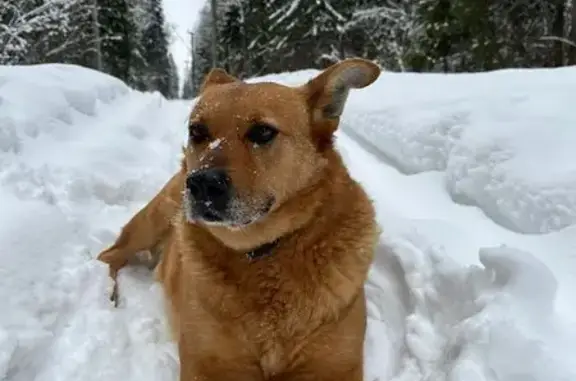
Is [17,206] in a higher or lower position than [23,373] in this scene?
lower

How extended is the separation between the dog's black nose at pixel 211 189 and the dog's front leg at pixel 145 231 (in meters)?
1.40

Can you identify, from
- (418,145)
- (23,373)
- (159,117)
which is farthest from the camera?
(159,117)

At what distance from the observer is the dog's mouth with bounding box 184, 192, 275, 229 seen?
2543 millimetres

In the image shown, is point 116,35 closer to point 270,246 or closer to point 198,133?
point 198,133

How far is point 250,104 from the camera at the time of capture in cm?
284

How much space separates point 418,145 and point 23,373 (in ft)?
14.0

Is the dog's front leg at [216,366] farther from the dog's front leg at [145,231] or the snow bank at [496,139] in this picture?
the snow bank at [496,139]

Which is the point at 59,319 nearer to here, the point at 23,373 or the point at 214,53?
the point at 23,373

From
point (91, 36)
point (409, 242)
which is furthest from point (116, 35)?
point (409, 242)

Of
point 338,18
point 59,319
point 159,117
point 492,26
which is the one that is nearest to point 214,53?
point 338,18

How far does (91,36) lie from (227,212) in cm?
3226

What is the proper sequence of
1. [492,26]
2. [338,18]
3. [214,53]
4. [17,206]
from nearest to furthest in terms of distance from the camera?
[17,206]
[492,26]
[338,18]
[214,53]

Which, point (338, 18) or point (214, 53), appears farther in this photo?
point (214, 53)

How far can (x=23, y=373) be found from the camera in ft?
8.74
